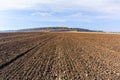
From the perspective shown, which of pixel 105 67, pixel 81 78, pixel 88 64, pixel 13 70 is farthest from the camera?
pixel 88 64

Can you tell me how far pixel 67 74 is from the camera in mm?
12156

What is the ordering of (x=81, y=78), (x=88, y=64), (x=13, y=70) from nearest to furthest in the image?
(x=81, y=78)
(x=13, y=70)
(x=88, y=64)

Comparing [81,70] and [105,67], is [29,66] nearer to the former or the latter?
[81,70]

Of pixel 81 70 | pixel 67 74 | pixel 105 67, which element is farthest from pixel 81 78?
pixel 105 67

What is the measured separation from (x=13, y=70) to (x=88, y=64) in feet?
14.5

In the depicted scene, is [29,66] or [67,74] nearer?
[67,74]

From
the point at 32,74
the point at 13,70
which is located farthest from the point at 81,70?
the point at 13,70

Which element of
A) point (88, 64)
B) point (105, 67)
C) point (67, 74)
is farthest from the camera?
point (88, 64)

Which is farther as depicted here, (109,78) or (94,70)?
(94,70)

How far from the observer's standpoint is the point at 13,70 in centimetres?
1310

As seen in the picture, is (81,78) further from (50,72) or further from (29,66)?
(29,66)

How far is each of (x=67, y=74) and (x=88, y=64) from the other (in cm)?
315

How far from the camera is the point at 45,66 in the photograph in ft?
46.7

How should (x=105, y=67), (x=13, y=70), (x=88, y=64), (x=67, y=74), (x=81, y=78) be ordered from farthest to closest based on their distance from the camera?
(x=88, y=64)
(x=105, y=67)
(x=13, y=70)
(x=67, y=74)
(x=81, y=78)
